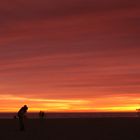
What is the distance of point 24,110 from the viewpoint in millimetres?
32594
